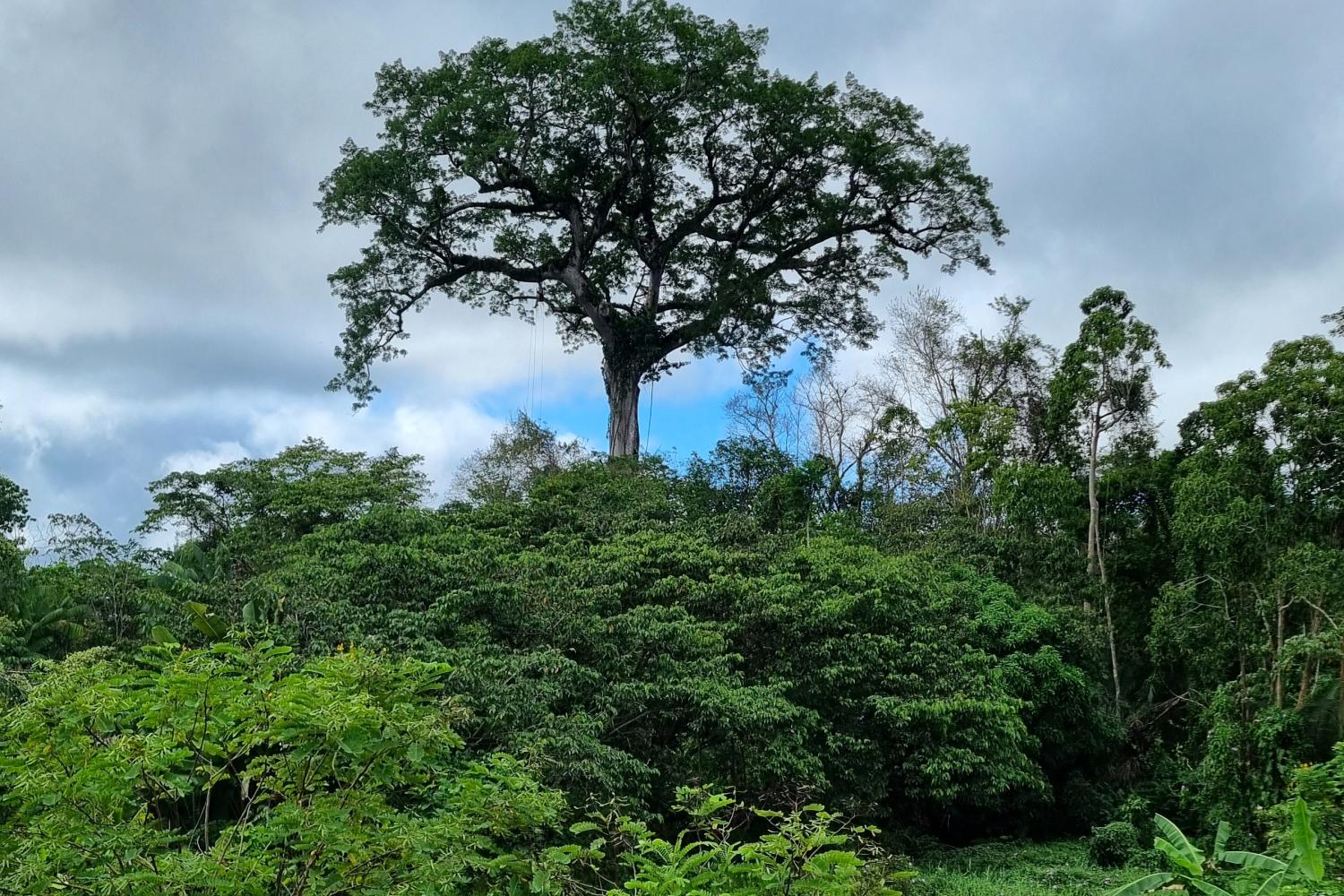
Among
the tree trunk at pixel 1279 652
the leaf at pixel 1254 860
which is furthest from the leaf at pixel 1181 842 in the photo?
the tree trunk at pixel 1279 652

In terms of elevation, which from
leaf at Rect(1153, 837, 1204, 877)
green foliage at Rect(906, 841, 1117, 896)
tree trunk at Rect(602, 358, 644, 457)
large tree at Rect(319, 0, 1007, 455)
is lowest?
green foliage at Rect(906, 841, 1117, 896)

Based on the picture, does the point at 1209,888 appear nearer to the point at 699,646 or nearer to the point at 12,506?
the point at 699,646

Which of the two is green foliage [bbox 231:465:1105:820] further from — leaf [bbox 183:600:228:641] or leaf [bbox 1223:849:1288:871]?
leaf [bbox 1223:849:1288:871]

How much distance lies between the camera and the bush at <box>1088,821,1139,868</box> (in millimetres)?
14492

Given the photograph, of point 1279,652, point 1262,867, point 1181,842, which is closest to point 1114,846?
point 1279,652

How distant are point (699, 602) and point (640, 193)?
36.9 feet

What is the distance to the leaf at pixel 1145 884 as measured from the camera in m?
4.41

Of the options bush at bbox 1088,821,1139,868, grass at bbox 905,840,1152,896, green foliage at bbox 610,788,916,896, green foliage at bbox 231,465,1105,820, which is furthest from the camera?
bush at bbox 1088,821,1139,868

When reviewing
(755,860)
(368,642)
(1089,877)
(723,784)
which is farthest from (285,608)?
(1089,877)

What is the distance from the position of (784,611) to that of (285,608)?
225 inches

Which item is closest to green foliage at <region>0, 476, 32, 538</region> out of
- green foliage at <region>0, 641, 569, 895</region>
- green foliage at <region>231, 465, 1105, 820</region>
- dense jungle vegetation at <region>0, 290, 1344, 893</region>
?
dense jungle vegetation at <region>0, 290, 1344, 893</region>

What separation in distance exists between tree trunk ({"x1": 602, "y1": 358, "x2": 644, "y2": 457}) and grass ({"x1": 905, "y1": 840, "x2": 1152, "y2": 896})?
388 inches

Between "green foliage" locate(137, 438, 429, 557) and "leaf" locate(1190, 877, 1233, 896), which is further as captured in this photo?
"green foliage" locate(137, 438, 429, 557)

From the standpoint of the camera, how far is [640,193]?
21.3 metres
